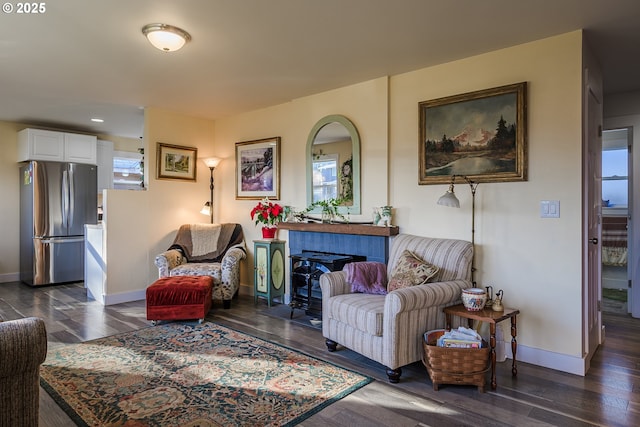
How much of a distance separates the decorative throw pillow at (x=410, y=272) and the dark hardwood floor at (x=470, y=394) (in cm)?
60

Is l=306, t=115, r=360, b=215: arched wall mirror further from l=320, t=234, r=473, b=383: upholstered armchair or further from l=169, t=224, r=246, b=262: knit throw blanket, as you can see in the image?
l=169, t=224, r=246, b=262: knit throw blanket

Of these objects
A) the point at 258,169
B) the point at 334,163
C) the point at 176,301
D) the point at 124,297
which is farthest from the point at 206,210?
the point at 334,163

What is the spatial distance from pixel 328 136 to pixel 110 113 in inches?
122

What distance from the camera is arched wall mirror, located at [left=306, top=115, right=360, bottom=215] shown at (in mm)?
4070

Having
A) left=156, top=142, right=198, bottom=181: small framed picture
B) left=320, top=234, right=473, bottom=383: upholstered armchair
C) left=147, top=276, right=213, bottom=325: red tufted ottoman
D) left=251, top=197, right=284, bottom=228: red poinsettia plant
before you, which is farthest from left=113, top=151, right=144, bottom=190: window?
left=320, top=234, right=473, bottom=383: upholstered armchair

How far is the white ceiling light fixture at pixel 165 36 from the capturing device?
2.69 meters

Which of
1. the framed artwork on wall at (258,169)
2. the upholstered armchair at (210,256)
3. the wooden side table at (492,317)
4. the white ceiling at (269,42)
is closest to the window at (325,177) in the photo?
the framed artwork on wall at (258,169)

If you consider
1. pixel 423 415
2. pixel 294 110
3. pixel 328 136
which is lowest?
pixel 423 415

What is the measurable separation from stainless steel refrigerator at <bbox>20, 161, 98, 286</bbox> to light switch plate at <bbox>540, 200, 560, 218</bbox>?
6.13 metres

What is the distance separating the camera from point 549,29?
275 cm

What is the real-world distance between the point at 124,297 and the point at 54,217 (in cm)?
202

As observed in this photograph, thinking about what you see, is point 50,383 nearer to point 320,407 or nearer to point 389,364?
point 320,407

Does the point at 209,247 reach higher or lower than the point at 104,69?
lower

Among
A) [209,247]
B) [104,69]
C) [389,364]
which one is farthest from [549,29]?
[209,247]
